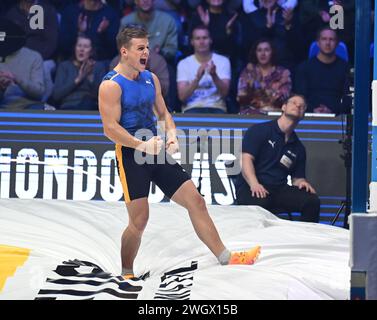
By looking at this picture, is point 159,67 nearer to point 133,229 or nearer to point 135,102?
point 135,102

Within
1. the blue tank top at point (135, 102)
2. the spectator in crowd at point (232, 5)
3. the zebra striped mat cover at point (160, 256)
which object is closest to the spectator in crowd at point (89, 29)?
the spectator in crowd at point (232, 5)

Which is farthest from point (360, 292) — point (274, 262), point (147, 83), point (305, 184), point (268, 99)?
point (268, 99)

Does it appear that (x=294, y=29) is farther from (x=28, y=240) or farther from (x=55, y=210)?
(x=28, y=240)

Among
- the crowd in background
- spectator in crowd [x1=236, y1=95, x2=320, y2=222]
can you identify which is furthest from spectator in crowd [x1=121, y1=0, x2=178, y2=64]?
spectator in crowd [x1=236, y1=95, x2=320, y2=222]

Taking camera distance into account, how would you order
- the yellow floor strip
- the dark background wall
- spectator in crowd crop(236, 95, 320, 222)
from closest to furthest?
the yellow floor strip → spectator in crowd crop(236, 95, 320, 222) → the dark background wall

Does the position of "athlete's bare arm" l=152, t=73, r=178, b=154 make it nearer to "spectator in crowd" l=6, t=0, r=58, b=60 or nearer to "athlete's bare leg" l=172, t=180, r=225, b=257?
"athlete's bare leg" l=172, t=180, r=225, b=257

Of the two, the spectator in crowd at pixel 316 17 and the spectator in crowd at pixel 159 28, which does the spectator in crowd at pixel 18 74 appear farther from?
the spectator in crowd at pixel 316 17

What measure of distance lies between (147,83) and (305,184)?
2.86 meters

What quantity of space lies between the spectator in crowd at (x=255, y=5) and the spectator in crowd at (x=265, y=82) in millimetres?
368

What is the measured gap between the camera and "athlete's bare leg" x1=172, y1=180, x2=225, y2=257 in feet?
20.9

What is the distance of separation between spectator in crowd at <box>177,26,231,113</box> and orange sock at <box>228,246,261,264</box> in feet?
10.8

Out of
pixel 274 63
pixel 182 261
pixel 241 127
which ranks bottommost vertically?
pixel 182 261

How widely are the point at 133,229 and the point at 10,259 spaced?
0.82 metres
